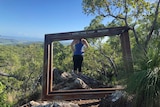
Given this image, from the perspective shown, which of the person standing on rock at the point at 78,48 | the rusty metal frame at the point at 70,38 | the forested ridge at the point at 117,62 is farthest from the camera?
the person standing on rock at the point at 78,48

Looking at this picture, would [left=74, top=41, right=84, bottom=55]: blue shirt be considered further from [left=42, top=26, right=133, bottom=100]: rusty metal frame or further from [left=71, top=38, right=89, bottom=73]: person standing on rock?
[left=42, top=26, right=133, bottom=100]: rusty metal frame

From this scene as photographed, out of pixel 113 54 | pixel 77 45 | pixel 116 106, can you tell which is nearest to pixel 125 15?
pixel 113 54

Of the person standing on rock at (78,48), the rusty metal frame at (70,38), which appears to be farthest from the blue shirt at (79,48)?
the rusty metal frame at (70,38)

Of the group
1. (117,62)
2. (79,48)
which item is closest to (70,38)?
(79,48)

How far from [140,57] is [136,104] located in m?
0.84

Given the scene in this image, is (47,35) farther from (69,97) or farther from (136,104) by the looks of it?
(136,104)

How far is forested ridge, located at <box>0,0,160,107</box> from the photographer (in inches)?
124

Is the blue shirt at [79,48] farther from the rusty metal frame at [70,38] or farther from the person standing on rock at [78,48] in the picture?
the rusty metal frame at [70,38]

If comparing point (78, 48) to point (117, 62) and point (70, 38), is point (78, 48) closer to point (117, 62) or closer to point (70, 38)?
point (70, 38)

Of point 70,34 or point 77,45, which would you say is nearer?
point 70,34

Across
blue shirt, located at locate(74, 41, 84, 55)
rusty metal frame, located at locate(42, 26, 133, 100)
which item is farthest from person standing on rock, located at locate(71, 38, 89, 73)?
rusty metal frame, located at locate(42, 26, 133, 100)

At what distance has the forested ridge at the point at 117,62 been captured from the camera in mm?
3154

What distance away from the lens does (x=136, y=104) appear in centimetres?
316

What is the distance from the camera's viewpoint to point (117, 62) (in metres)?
9.42
